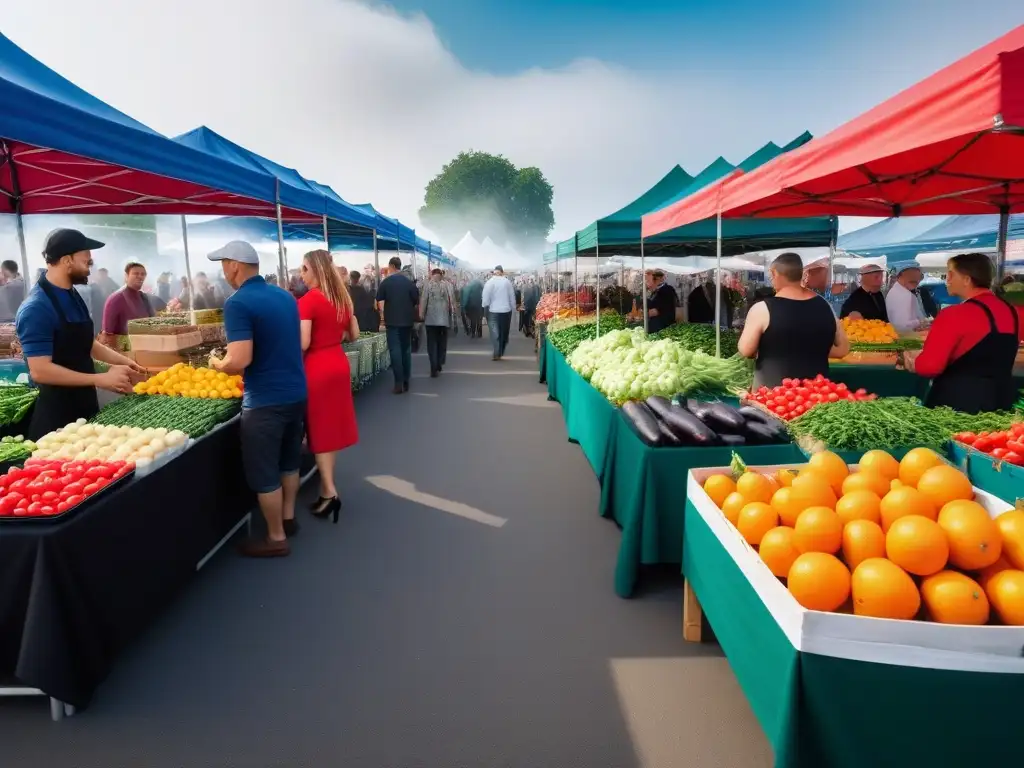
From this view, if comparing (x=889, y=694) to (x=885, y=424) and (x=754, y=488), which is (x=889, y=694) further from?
(x=885, y=424)

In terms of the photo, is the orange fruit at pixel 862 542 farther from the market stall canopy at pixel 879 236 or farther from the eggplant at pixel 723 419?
the market stall canopy at pixel 879 236

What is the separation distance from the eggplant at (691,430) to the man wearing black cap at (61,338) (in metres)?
3.23

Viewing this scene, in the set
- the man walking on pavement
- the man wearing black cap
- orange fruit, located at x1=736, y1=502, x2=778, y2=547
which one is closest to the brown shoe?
the man wearing black cap

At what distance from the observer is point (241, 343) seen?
12.3 feet

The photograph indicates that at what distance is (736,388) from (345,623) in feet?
10.5

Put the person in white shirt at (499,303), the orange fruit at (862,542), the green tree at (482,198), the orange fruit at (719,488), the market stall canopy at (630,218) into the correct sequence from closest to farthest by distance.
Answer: the orange fruit at (862,542) < the orange fruit at (719,488) < the market stall canopy at (630,218) < the person in white shirt at (499,303) < the green tree at (482,198)

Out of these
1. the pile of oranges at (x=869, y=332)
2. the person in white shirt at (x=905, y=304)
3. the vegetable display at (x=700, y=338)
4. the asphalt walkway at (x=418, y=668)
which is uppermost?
the person in white shirt at (x=905, y=304)

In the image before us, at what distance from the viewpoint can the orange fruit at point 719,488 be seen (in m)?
2.74

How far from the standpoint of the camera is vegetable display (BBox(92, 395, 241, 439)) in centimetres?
389

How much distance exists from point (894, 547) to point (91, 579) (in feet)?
9.70

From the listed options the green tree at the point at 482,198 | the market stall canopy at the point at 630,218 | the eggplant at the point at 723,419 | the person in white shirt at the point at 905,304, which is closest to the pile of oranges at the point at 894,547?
the eggplant at the point at 723,419

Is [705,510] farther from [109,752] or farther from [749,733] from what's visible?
[109,752]

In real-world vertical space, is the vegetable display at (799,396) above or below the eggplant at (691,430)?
above

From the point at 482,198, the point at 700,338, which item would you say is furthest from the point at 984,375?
the point at 482,198
